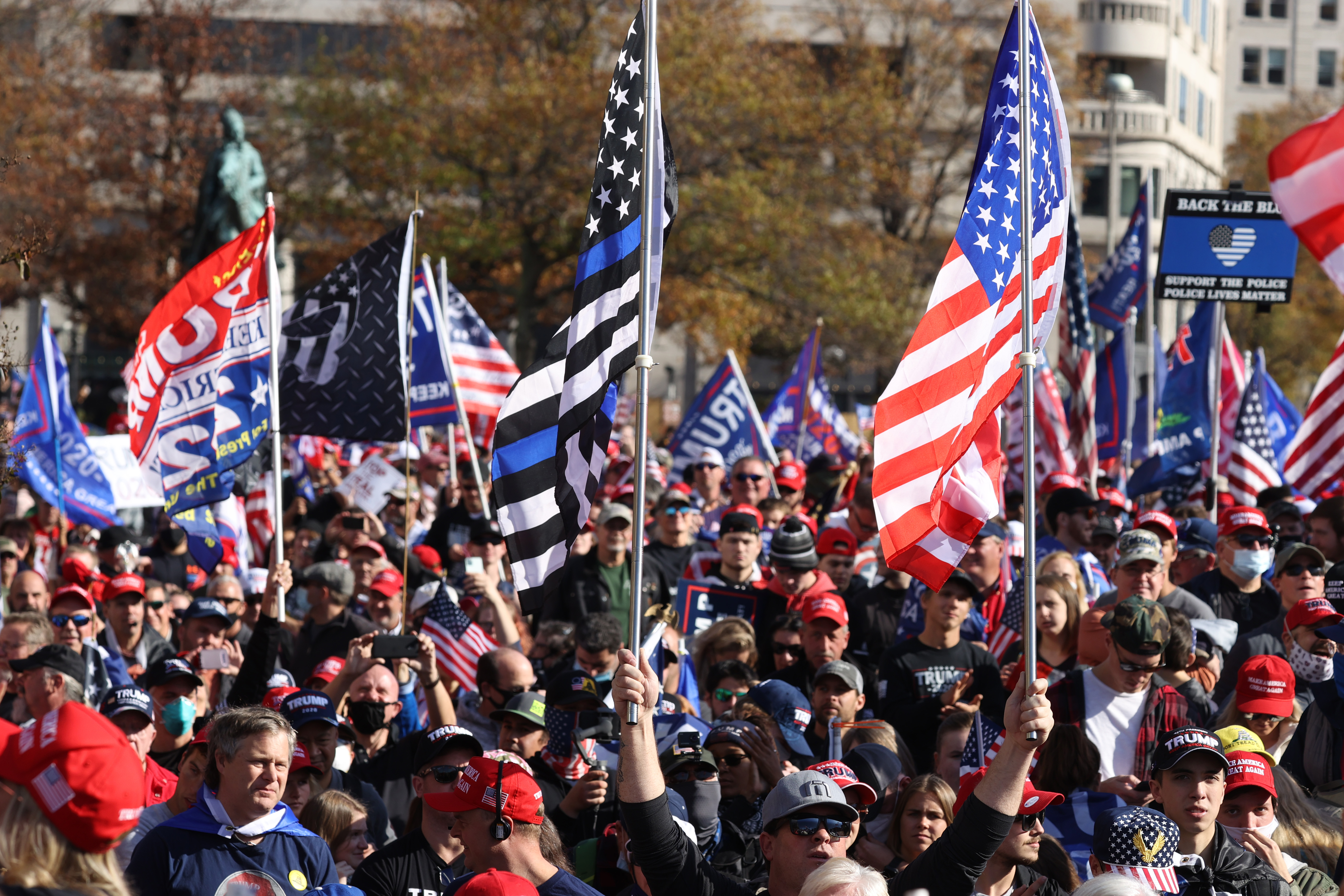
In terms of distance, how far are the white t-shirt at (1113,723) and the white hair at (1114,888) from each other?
2133 mm

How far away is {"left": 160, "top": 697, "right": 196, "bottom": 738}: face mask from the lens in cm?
734

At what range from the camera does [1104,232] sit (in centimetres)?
5866

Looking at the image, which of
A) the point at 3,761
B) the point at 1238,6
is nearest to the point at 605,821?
the point at 3,761

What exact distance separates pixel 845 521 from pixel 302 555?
4.31 m

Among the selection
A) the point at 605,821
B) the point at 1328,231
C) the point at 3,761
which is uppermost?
the point at 1328,231

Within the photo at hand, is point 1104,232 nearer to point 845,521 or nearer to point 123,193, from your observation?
point 123,193

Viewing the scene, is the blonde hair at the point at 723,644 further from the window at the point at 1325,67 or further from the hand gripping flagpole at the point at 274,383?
the window at the point at 1325,67

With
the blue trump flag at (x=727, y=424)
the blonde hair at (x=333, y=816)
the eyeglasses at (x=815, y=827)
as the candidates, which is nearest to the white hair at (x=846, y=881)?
the eyeglasses at (x=815, y=827)

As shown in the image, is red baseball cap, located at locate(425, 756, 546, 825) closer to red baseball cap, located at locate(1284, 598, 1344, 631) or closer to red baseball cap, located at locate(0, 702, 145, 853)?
red baseball cap, located at locate(0, 702, 145, 853)

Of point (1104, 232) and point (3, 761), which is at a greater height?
point (3, 761)

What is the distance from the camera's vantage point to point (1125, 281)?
703 inches

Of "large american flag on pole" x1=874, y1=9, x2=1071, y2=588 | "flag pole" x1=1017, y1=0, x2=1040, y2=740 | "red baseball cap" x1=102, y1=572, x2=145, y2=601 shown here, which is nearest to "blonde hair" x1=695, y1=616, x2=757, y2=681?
"large american flag on pole" x1=874, y1=9, x2=1071, y2=588

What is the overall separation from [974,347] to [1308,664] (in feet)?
9.30

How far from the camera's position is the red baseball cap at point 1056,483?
12.9 metres
